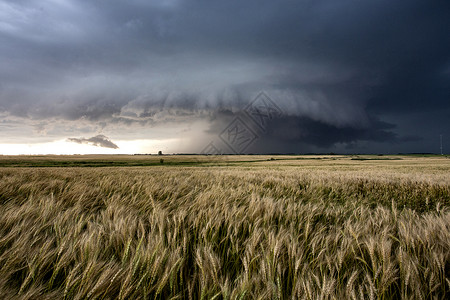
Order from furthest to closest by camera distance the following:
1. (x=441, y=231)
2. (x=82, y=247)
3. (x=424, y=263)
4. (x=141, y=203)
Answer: (x=141, y=203) < (x=441, y=231) < (x=424, y=263) < (x=82, y=247)

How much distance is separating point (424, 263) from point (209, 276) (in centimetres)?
133

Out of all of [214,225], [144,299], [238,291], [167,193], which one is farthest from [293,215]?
[167,193]

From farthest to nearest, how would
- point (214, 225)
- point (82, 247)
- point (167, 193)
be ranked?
point (167, 193) → point (214, 225) → point (82, 247)

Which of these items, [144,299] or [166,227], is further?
[166,227]

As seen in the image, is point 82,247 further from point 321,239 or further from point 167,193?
point 167,193

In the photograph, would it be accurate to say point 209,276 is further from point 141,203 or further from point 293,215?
point 141,203

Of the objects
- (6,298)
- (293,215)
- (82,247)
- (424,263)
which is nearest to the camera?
(6,298)

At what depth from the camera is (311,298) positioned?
90 centimetres

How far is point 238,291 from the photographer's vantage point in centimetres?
89

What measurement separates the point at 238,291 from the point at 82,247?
0.92m

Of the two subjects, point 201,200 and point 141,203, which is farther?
point 141,203

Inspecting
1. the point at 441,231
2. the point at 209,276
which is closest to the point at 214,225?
the point at 209,276

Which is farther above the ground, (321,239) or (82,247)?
(82,247)

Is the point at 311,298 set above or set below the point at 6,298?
below
